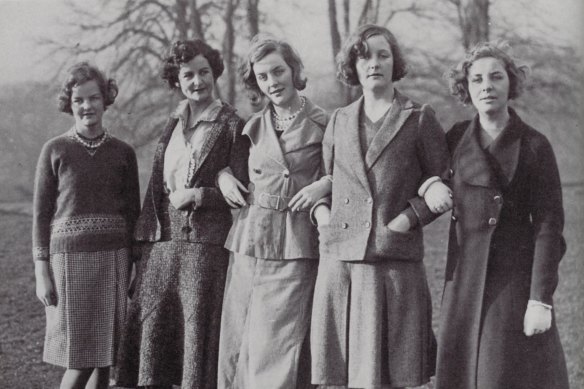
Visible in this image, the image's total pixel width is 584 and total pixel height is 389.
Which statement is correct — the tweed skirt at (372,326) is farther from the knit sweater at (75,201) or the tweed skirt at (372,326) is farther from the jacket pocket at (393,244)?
the knit sweater at (75,201)

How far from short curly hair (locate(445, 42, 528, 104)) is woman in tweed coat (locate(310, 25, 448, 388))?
263mm

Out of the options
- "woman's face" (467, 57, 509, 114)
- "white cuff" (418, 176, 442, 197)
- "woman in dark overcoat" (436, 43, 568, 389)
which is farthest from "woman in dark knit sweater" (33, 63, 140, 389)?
"woman's face" (467, 57, 509, 114)

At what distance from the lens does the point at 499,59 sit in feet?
9.61

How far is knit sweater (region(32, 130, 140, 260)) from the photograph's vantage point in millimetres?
3455

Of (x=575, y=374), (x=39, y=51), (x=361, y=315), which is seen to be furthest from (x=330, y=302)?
(x=39, y=51)

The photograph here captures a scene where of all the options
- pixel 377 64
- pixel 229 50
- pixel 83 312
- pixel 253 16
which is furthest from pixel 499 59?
pixel 253 16

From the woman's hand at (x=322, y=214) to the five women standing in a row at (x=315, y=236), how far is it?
0.01m

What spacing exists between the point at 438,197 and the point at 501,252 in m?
0.39

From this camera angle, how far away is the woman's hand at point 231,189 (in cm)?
320

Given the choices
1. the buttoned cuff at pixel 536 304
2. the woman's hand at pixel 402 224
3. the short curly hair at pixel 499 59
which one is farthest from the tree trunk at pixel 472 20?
the buttoned cuff at pixel 536 304

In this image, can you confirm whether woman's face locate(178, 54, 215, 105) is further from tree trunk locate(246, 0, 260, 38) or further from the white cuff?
tree trunk locate(246, 0, 260, 38)

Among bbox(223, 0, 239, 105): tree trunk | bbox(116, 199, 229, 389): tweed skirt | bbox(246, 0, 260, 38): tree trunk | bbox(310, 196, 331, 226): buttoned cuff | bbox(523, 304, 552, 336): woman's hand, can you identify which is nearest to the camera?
bbox(523, 304, 552, 336): woman's hand

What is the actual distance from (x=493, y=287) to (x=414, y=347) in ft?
1.43

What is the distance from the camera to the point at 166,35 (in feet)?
18.8
